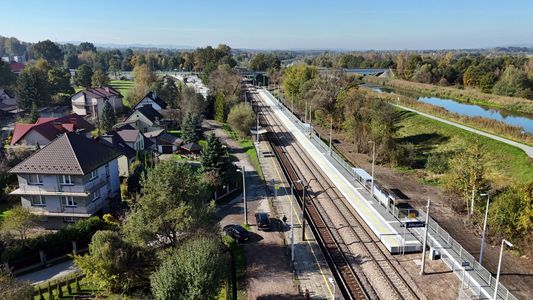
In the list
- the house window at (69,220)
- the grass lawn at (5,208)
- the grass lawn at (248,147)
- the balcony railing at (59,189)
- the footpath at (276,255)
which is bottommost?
the footpath at (276,255)

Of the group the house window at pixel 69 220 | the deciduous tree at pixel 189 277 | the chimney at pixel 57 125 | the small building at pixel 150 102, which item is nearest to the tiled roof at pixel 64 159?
the house window at pixel 69 220

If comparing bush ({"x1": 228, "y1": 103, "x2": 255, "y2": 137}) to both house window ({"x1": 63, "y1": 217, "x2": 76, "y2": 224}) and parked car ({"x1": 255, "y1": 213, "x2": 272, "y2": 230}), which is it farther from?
house window ({"x1": 63, "y1": 217, "x2": 76, "y2": 224})

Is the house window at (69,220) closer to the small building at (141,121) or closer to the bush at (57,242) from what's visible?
the bush at (57,242)

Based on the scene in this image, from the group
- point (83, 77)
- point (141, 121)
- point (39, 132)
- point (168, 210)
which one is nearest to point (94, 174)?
point (168, 210)

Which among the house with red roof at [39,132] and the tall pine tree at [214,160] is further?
the house with red roof at [39,132]

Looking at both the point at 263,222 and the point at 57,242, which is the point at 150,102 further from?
the point at 263,222

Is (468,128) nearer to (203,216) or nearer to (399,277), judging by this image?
(399,277)

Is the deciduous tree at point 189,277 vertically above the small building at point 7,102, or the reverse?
the small building at point 7,102
